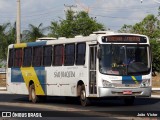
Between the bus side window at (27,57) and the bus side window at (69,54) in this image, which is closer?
the bus side window at (69,54)

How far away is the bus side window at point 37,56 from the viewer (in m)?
29.3

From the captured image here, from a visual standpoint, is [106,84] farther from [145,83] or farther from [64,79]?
[64,79]

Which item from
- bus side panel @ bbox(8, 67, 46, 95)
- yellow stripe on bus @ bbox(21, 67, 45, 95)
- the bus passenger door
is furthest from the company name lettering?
yellow stripe on bus @ bbox(21, 67, 45, 95)

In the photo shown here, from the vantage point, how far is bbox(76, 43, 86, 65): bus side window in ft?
82.8

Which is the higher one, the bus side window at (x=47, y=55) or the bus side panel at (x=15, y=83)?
the bus side window at (x=47, y=55)

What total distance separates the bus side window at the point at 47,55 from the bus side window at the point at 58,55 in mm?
495

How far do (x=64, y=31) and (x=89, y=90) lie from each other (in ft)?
120

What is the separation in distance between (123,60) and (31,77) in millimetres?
7094

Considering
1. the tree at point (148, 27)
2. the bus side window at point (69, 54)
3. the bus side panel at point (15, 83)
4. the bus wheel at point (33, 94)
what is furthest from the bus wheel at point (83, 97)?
the tree at point (148, 27)

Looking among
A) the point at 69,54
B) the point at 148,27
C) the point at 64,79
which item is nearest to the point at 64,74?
the point at 64,79

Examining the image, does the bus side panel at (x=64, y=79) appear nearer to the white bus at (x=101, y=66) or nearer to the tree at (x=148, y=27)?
the white bus at (x=101, y=66)

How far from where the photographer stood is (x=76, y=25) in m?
61.3

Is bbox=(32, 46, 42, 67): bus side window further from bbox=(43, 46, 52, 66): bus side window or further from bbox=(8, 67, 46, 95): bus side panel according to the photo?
bbox=(43, 46, 52, 66): bus side window

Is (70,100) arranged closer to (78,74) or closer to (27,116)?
(78,74)
